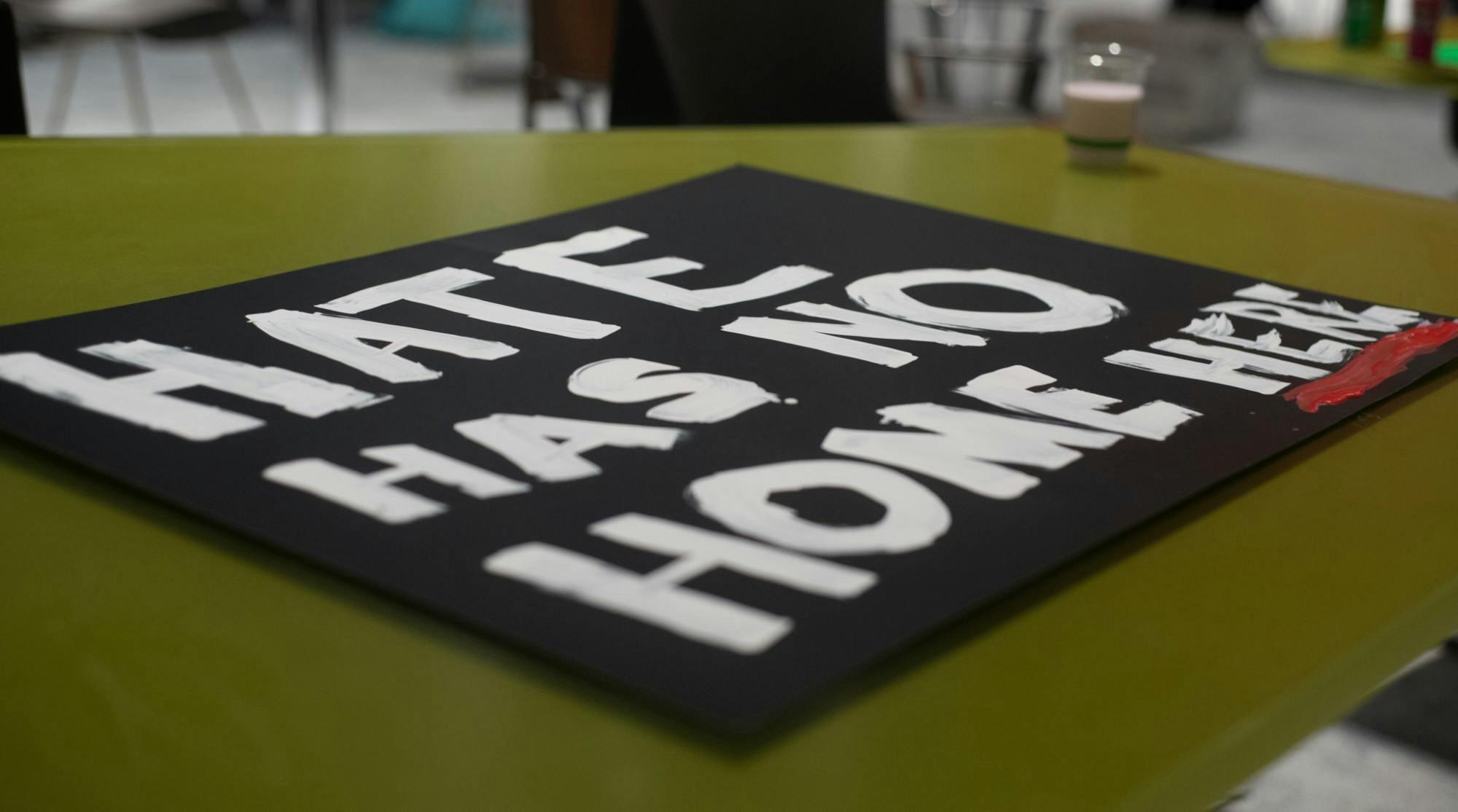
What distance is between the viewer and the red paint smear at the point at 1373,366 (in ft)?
2.06

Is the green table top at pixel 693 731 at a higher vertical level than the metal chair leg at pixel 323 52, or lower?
lower

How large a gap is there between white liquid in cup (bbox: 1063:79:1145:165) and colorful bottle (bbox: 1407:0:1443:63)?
1304 mm

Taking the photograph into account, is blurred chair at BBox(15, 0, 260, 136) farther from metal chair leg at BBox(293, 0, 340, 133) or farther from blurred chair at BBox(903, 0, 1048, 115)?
blurred chair at BBox(903, 0, 1048, 115)

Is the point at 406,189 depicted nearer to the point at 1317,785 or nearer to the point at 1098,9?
the point at 1317,785

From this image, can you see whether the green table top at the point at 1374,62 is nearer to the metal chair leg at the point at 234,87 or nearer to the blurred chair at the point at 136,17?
the blurred chair at the point at 136,17

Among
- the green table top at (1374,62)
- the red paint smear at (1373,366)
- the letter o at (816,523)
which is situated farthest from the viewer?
the green table top at (1374,62)

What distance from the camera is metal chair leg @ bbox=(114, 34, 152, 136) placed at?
4277 mm

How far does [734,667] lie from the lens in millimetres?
381

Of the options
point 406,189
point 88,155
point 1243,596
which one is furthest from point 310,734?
point 88,155

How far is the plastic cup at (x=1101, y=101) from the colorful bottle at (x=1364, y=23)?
1689mm

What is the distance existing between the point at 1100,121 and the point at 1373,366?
518 millimetres

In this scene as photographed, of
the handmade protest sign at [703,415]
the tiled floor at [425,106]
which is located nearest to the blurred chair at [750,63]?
the handmade protest sign at [703,415]

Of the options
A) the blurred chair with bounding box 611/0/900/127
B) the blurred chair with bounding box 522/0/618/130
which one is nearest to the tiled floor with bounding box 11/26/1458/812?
the blurred chair with bounding box 522/0/618/130

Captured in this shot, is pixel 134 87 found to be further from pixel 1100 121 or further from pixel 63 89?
pixel 1100 121
